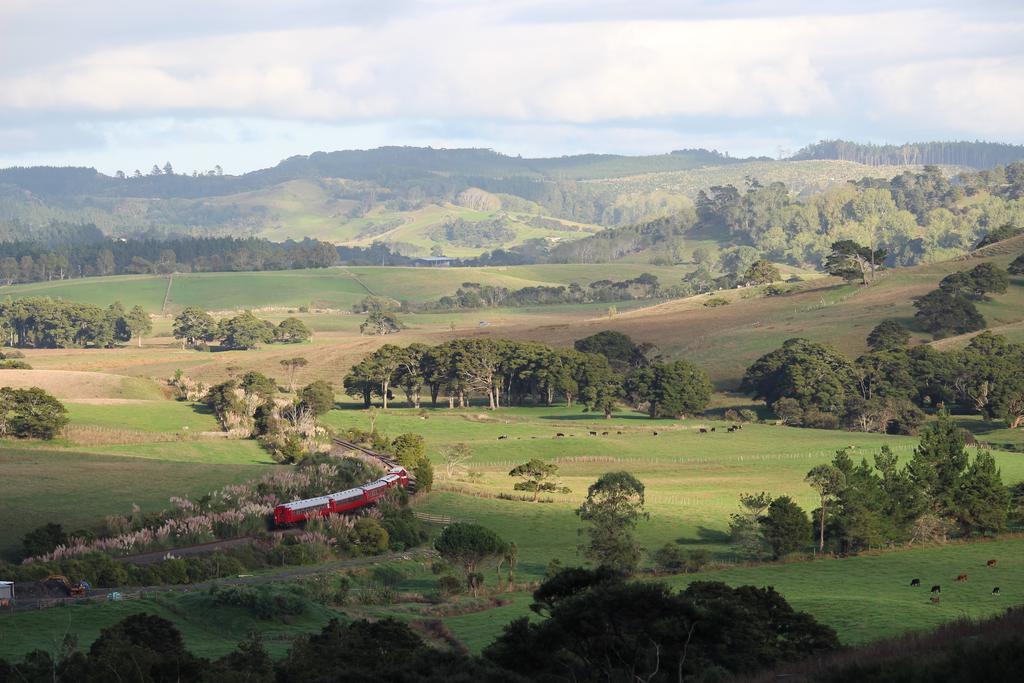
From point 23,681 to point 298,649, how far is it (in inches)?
343

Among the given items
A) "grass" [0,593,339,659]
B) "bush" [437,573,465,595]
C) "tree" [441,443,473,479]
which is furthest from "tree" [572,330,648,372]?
"grass" [0,593,339,659]

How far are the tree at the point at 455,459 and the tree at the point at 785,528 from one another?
97.8 feet

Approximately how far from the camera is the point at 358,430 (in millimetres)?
112250

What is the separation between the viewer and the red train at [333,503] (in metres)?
68.7

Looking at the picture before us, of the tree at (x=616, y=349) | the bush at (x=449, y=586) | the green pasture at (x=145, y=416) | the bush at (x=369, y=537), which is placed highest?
the tree at (x=616, y=349)

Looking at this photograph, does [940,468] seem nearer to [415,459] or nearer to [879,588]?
[879,588]

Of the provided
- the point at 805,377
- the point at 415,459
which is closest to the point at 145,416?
the point at 415,459

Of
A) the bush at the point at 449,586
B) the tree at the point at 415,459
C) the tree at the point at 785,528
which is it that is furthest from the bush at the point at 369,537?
the tree at the point at 785,528

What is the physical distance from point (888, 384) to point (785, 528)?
7067 cm

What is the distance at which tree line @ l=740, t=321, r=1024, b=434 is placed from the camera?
121 m

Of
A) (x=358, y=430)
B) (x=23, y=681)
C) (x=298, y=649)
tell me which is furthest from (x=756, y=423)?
(x=23, y=681)

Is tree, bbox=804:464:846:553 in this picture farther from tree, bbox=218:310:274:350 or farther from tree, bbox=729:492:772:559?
tree, bbox=218:310:274:350

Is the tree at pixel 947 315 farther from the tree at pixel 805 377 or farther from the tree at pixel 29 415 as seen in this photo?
the tree at pixel 29 415

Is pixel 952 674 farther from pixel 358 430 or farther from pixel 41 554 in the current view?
pixel 358 430
